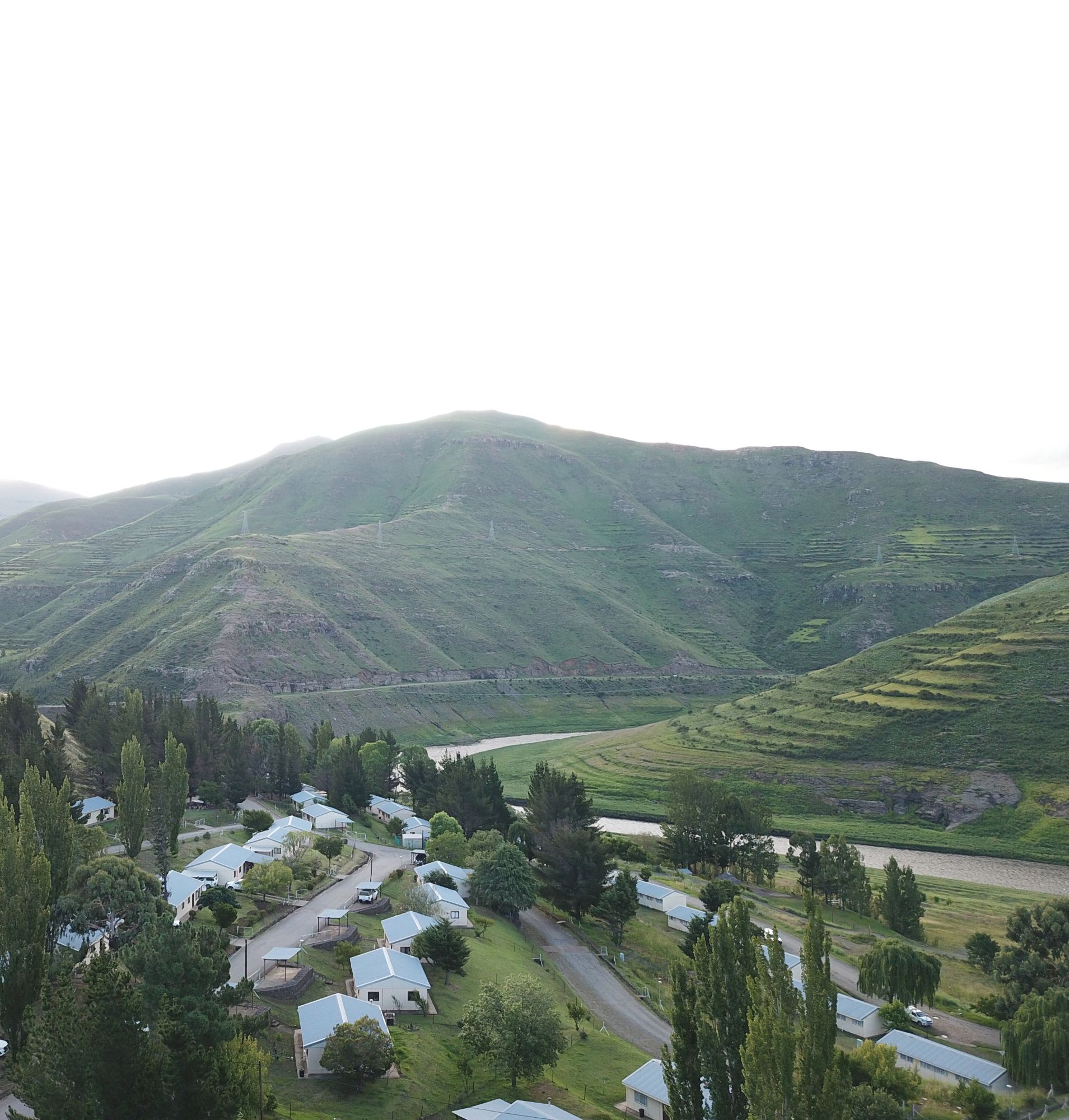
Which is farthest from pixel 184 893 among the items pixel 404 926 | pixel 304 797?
pixel 304 797

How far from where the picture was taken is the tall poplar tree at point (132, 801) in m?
54.8

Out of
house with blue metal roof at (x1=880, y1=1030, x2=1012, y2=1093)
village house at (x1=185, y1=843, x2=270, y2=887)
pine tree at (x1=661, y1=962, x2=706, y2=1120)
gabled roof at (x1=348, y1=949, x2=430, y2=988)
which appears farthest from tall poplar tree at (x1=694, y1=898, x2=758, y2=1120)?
village house at (x1=185, y1=843, x2=270, y2=887)

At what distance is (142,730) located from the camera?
269ft

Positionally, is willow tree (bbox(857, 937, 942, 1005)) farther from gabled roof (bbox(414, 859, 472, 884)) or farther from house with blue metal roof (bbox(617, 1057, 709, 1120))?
gabled roof (bbox(414, 859, 472, 884))

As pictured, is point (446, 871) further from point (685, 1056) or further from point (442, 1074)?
point (685, 1056)

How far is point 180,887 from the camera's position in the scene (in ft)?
164

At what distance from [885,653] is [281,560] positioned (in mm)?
125101

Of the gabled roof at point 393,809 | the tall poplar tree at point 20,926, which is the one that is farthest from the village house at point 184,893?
the gabled roof at point 393,809

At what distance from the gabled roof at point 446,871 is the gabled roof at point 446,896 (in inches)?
150

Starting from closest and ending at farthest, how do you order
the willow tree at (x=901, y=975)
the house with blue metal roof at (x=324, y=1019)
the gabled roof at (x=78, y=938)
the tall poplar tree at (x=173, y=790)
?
the house with blue metal roof at (x=324, y=1019), the gabled roof at (x=78, y=938), the willow tree at (x=901, y=975), the tall poplar tree at (x=173, y=790)

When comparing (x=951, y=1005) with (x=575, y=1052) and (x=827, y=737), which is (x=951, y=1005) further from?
(x=827, y=737)

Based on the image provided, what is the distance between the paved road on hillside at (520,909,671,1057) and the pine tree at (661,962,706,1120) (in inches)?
603

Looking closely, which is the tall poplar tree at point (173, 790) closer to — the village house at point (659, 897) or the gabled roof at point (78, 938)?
the gabled roof at point (78, 938)

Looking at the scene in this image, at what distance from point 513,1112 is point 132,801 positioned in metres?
34.7
